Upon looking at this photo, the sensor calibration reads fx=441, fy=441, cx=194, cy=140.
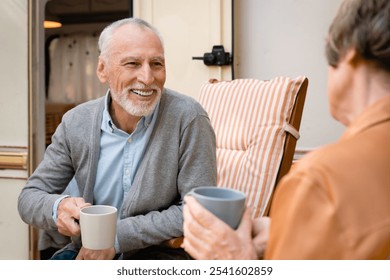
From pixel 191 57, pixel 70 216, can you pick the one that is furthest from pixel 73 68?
pixel 70 216

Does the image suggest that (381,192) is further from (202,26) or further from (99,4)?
(99,4)

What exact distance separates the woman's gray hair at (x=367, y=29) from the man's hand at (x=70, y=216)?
722 mm

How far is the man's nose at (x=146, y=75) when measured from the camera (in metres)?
1.26

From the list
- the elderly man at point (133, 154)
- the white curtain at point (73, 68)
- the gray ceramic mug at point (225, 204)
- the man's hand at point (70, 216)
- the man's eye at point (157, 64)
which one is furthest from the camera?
the white curtain at point (73, 68)

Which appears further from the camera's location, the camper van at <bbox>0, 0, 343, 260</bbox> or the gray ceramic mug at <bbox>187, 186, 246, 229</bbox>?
the camper van at <bbox>0, 0, 343, 260</bbox>

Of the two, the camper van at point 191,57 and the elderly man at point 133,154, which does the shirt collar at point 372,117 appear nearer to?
the elderly man at point 133,154

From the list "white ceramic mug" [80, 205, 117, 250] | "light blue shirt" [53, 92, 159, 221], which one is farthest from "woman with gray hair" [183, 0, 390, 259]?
"light blue shirt" [53, 92, 159, 221]

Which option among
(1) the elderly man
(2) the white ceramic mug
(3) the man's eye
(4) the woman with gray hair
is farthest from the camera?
(3) the man's eye

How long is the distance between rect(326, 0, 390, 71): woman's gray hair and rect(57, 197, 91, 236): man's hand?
2.37 feet

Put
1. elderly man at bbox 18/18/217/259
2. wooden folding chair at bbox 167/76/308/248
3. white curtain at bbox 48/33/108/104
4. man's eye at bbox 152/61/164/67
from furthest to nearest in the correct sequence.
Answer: white curtain at bbox 48/33/108/104 < wooden folding chair at bbox 167/76/308/248 < man's eye at bbox 152/61/164/67 < elderly man at bbox 18/18/217/259

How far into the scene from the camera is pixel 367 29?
1.81 ft

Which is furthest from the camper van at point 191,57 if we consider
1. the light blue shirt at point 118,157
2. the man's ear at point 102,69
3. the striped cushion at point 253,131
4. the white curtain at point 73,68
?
the white curtain at point 73,68

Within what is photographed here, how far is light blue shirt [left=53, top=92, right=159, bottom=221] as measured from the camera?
125 cm

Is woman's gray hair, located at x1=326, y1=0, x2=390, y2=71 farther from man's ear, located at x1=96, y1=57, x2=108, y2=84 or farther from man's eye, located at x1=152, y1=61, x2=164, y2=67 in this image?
man's ear, located at x1=96, y1=57, x2=108, y2=84
